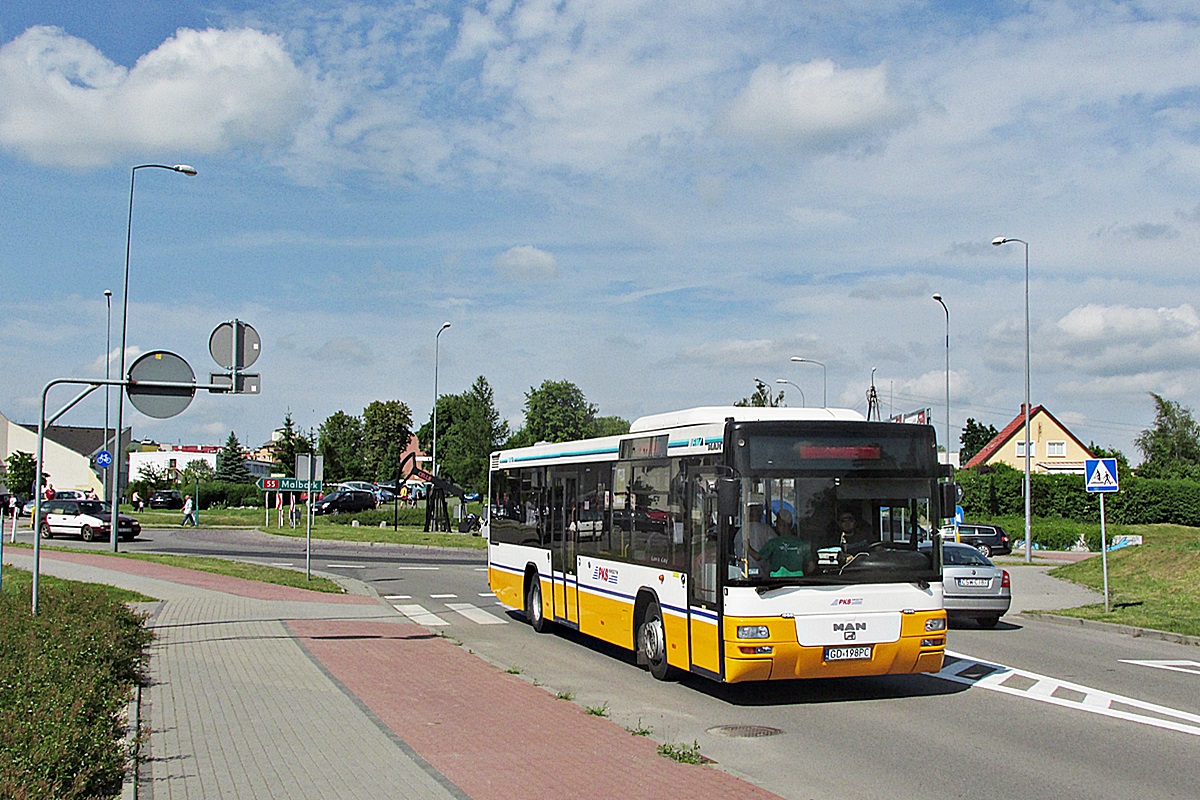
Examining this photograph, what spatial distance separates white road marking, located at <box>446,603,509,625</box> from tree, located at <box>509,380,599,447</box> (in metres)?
81.0

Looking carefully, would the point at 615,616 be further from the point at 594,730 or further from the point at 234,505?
the point at 234,505

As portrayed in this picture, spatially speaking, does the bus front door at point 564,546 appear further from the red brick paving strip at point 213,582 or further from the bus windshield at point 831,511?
the red brick paving strip at point 213,582

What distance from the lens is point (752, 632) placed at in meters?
10.4

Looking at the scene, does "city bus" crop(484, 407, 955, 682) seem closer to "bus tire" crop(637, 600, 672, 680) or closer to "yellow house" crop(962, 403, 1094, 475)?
"bus tire" crop(637, 600, 672, 680)

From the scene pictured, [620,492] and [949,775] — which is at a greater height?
[620,492]

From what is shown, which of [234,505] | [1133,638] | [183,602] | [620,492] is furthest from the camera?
[234,505]

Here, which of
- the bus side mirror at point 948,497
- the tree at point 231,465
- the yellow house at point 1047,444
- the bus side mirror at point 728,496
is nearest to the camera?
the bus side mirror at point 728,496

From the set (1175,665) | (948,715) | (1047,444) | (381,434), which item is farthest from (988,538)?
(381,434)

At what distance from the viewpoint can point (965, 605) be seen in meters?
18.0

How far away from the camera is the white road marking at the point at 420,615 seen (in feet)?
59.1

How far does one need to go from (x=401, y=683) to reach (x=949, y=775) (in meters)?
5.67

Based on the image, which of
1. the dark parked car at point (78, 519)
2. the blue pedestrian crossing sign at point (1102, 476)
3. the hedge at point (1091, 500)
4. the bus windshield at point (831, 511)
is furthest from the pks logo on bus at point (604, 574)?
the hedge at point (1091, 500)

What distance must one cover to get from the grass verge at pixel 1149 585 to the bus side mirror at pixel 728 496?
1045cm

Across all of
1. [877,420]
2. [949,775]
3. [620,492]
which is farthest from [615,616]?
[949,775]
